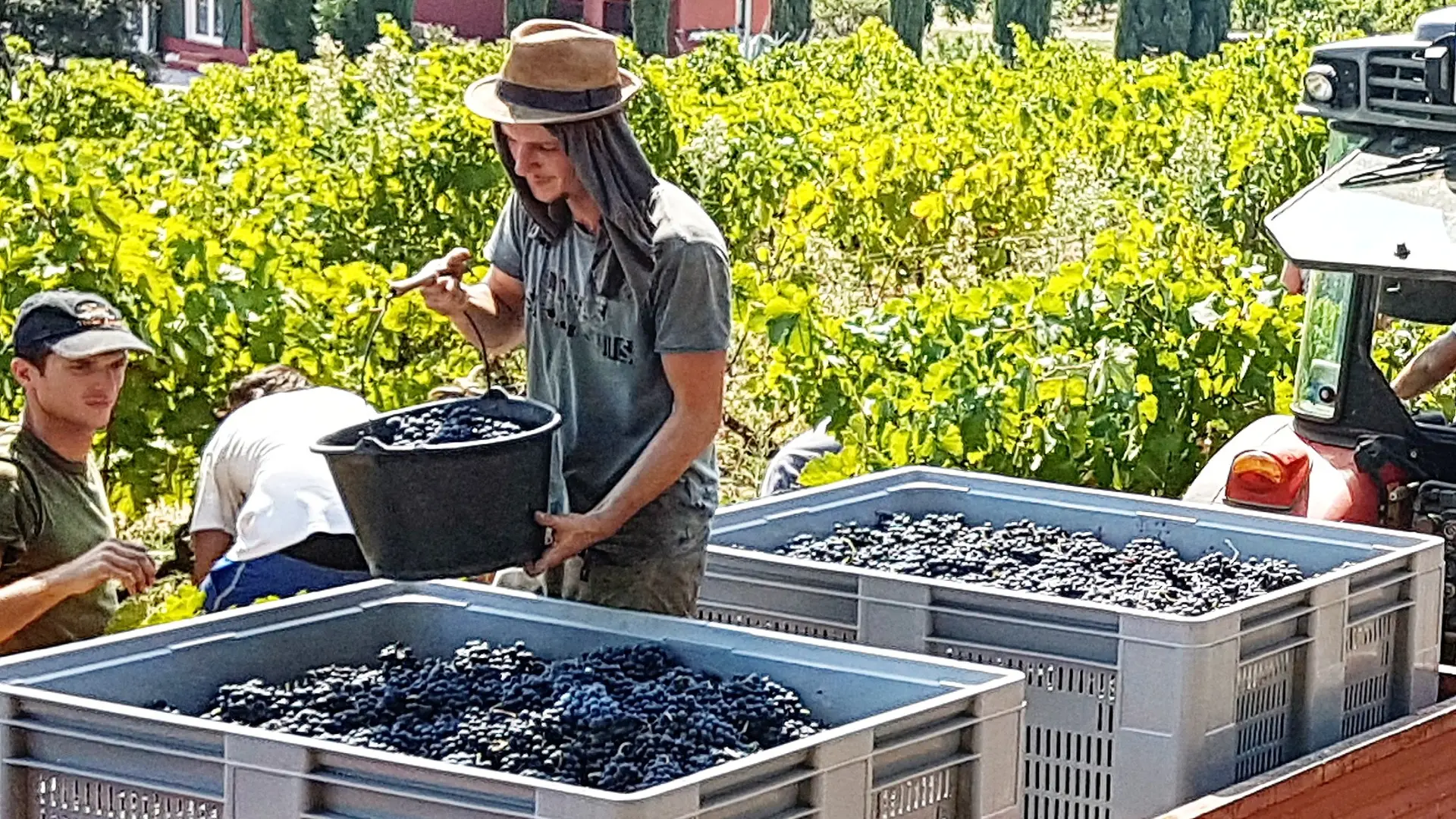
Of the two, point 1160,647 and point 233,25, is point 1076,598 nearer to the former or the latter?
point 1160,647

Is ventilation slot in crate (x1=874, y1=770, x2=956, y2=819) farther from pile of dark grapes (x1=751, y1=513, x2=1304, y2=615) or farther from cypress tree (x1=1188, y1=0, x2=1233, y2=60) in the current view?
cypress tree (x1=1188, y1=0, x2=1233, y2=60)

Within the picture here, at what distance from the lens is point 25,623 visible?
14.5 ft

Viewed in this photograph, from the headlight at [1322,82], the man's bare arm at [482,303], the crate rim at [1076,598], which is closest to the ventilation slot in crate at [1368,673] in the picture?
the crate rim at [1076,598]

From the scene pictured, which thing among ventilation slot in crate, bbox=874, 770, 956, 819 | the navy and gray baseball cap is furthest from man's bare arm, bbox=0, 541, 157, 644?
ventilation slot in crate, bbox=874, 770, 956, 819

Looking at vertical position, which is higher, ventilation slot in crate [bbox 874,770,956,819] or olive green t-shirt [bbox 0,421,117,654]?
ventilation slot in crate [bbox 874,770,956,819]

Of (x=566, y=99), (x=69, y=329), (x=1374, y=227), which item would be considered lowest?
(x=69, y=329)

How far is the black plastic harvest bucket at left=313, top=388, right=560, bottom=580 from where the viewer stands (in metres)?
3.49

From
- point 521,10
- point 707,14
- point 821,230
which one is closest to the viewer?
point 821,230

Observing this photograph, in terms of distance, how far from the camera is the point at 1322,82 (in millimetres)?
5340

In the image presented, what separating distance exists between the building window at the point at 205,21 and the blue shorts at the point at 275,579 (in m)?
37.2

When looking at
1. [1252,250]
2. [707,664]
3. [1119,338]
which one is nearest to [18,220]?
[1119,338]

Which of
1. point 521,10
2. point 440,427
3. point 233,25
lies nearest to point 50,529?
point 440,427

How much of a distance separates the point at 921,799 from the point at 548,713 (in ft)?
1.61

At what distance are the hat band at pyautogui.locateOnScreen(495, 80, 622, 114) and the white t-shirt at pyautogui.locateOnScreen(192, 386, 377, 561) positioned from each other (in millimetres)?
1261
